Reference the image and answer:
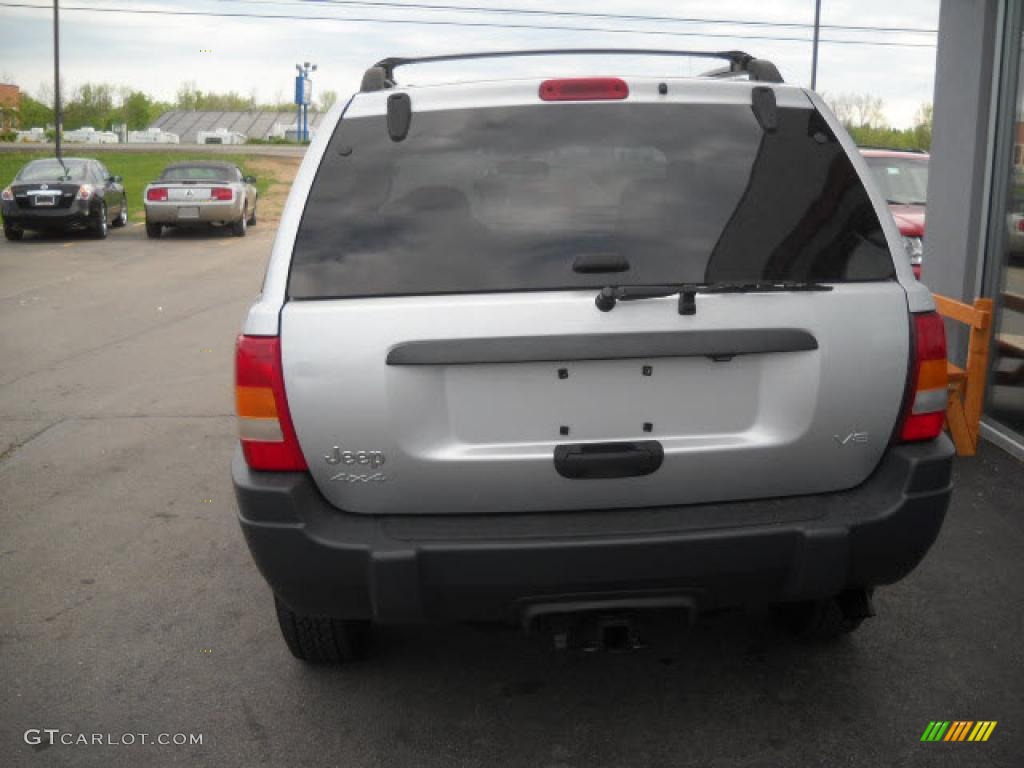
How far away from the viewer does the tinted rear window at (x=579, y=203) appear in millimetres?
3035

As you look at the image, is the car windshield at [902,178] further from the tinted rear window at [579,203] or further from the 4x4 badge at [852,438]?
the 4x4 badge at [852,438]

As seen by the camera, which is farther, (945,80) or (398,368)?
(945,80)

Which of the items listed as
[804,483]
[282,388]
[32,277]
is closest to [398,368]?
[282,388]

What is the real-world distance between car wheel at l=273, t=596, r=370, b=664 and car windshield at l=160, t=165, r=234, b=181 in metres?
20.9

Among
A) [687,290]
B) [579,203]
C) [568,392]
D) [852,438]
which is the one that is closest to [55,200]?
→ [579,203]

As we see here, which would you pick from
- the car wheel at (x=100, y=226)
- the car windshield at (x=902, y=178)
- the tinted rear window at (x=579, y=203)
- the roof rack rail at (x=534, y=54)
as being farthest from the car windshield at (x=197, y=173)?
the tinted rear window at (x=579, y=203)

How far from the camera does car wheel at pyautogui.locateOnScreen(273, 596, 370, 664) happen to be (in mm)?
3682

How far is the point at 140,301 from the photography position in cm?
1438

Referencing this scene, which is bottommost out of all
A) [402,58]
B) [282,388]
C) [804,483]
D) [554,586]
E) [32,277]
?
[32,277]

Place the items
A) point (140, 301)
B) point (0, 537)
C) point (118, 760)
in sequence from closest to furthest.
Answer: point (118, 760), point (0, 537), point (140, 301)

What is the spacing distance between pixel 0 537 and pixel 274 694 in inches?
95.0

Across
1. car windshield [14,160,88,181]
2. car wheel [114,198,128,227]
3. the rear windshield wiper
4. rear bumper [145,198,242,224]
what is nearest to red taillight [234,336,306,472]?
the rear windshield wiper

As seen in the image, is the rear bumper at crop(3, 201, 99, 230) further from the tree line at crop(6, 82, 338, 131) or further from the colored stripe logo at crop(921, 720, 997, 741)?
the tree line at crop(6, 82, 338, 131)

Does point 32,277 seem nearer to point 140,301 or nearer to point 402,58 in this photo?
point 140,301
